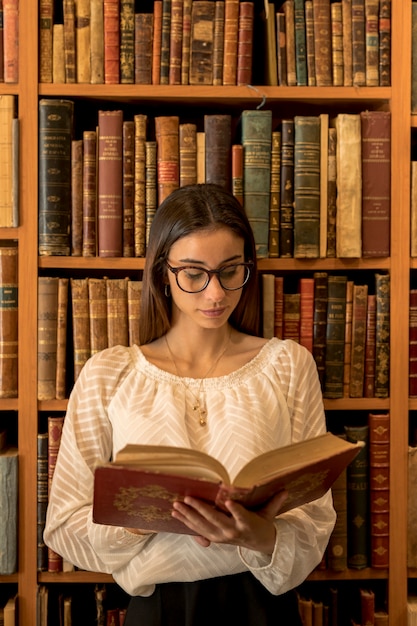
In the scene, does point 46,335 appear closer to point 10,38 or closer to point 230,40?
point 10,38

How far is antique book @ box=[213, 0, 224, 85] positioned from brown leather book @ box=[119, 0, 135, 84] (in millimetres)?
187

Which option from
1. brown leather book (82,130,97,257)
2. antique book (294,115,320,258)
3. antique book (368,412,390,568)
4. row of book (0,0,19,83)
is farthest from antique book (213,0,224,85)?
antique book (368,412,390,568)

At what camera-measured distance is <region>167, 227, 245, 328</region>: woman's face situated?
1.41 metres

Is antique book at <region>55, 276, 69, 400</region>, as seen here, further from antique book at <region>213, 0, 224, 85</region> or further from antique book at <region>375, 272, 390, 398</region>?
antique book at <region>375, 272, 390, 398</region>

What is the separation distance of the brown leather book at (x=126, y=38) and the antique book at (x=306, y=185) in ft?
1.31

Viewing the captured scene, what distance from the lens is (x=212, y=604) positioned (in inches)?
54.5

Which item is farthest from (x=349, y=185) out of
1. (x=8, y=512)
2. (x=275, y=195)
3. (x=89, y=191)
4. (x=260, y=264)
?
(x=8, y=512)

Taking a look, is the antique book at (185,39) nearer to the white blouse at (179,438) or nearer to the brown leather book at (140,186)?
the brown leather book at (140,186)

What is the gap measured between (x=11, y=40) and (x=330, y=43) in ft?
2.37

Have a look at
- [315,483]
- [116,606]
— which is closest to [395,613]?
[116,606]

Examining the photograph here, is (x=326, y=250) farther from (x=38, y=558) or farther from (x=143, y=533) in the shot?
(x=38, y=558)

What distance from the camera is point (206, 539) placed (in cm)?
124

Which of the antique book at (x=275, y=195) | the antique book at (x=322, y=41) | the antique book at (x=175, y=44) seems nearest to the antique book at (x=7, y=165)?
the antique book at (x=175, y=44)

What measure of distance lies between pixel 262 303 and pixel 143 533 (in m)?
0.61
